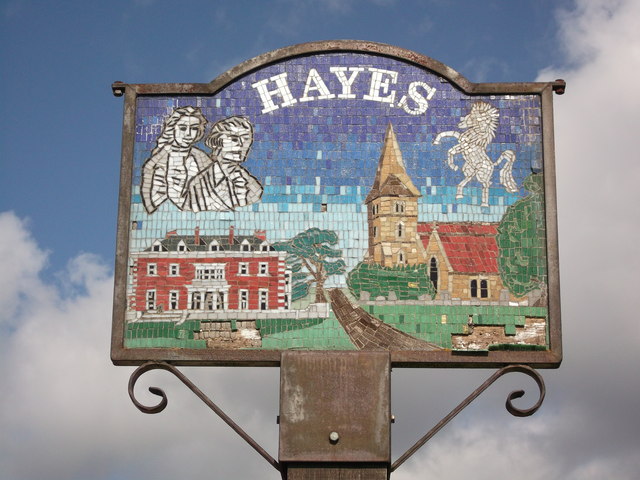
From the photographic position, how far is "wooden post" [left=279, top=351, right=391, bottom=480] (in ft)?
42.3

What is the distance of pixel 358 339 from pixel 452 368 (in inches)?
45.4

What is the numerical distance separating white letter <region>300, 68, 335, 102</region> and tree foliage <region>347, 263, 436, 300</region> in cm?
219

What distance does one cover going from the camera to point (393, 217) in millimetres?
13945

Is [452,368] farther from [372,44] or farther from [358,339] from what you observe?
[372,44]

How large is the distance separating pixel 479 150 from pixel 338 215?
1.89 metres

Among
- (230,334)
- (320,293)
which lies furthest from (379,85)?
(230,334)

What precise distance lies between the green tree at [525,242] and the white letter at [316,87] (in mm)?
2642

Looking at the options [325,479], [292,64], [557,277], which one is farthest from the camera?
[292,64]

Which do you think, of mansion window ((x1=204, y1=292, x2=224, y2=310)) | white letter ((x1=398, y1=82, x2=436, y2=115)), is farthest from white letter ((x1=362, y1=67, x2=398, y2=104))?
mansion window ((x1=204, y1=292, x2=224, y2=310))

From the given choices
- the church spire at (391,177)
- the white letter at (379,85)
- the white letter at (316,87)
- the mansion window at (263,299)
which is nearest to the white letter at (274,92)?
the white letter at (316,87)

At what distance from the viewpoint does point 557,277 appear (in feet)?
45.0

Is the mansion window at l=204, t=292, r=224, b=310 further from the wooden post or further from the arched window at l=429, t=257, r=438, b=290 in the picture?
the arched window at l=429, t=257, r=438, b=290

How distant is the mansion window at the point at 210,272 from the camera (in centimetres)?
1392

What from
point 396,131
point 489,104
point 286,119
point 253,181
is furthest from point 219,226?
point 489,104
